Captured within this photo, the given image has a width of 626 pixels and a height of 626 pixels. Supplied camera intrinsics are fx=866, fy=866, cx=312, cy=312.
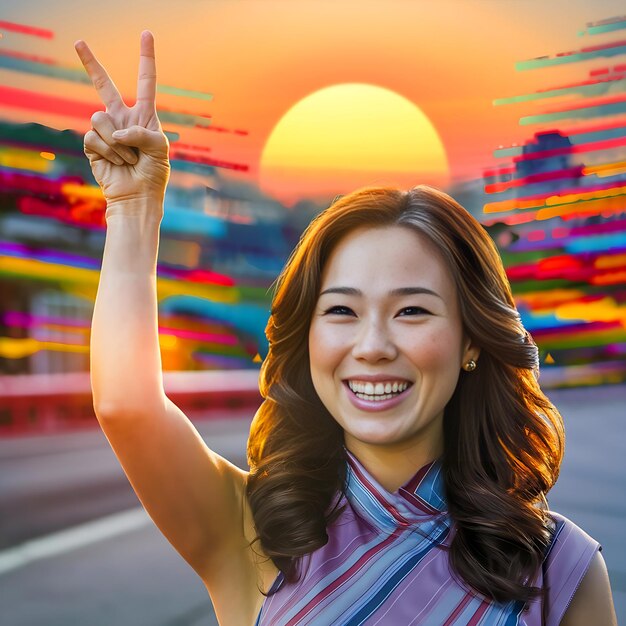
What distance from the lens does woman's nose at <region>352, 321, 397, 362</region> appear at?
4.92ft

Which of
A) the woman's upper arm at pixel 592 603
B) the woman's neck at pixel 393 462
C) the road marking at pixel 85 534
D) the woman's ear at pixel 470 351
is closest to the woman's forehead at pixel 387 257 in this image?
the woman's ear at pixel 470 351

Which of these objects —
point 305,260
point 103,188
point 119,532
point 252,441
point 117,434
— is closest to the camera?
point 117,434

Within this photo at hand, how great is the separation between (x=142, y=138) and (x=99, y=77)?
0.57 feet

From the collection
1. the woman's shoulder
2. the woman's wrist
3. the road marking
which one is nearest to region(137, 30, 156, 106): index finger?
the woman's wrist

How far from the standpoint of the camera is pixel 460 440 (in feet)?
5.62

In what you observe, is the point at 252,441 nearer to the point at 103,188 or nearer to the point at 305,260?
the point at 305,260

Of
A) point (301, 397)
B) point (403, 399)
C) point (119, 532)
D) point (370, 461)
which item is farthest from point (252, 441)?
point (119, 532)

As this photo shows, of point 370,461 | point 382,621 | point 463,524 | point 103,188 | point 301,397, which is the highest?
point 103,188

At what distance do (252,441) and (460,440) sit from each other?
0.42m

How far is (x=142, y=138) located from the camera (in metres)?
1.48

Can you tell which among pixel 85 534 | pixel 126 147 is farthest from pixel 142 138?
pixel 85 534

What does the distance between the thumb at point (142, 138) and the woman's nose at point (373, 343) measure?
477mm

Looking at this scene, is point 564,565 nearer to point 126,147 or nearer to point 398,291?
point 398,291

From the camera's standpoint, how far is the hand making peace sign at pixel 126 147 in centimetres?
148
